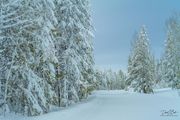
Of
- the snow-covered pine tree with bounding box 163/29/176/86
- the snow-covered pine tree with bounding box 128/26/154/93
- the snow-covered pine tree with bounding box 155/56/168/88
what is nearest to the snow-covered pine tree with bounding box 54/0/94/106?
the snow-covered pine tree with bounding box 128/26/154/93

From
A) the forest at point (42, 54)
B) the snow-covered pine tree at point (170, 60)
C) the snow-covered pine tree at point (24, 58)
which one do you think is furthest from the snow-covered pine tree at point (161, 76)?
the snow-covered pine tree at point (24, 58)

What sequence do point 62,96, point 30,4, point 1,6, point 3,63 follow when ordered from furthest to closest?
→ point 62,96 < point 30,4 < point 3,63 < point 1,6

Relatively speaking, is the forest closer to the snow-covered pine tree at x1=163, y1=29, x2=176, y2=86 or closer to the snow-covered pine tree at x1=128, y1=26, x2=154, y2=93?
the snow-covered pine tree at x1=128, y1=26, x2=154, y2=93

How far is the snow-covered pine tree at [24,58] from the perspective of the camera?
19.9 m

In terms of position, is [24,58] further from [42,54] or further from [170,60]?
[170,60]

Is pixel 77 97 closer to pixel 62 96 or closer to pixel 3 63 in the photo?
pixel 62 96

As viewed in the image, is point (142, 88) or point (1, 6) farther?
point (142, 88)

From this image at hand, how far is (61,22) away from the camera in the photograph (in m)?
27.2

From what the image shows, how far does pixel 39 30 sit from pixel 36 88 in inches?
147

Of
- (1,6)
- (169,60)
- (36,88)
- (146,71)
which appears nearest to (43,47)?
(36,88)

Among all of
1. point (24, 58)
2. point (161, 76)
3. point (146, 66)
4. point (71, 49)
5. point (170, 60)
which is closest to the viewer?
Answer: point (24, 58)

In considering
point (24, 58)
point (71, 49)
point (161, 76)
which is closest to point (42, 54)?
point (24, 58)

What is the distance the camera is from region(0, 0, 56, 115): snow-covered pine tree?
65.3ft

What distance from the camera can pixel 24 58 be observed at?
2027cm
